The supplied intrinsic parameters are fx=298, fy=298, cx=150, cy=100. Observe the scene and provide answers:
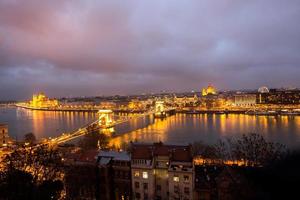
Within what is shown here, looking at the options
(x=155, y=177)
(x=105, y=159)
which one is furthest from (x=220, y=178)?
(x=105, y=159)

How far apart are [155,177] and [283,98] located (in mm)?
38307

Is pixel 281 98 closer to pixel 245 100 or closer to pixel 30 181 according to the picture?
pixel 245 100

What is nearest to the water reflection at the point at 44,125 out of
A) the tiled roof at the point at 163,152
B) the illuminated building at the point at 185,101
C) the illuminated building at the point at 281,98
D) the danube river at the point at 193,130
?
the danube river at the point at 193,130

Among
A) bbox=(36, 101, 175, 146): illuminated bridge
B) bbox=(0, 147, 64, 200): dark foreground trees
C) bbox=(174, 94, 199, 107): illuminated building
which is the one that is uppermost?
bbox=(0, 147, 64, 200): dark foreground trees

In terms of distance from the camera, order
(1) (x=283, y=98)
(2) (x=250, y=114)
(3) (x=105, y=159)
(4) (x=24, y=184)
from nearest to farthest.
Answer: (4) (x=24, y=184), (3) (x=105, y=159), (2) (x=250, y=114), (1) (x=283, y=98)

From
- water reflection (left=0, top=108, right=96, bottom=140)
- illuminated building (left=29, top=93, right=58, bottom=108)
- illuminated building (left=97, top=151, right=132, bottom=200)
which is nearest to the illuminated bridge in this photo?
water reflection (left=0, top=108, right=96, bottom=140)

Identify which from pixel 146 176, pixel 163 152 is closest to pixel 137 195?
pixel 146 176

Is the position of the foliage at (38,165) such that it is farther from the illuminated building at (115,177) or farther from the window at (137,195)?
the window at (137,195)

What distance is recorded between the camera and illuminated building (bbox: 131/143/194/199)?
619 centimetres

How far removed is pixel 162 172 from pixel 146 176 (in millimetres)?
365

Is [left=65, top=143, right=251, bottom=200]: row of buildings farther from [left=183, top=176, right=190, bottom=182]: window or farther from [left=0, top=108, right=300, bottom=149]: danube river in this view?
[left=0, top=108, right=300, bottom=149]: danube river

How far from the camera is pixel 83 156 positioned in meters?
7.37

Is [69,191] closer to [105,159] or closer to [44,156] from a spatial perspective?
[105,159]

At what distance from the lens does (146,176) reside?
21.4 feet
